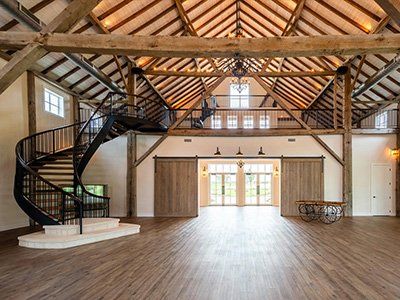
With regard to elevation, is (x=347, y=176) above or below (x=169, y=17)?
below

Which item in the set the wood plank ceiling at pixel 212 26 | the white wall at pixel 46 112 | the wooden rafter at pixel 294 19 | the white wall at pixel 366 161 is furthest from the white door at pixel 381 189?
the white wall at pixel 46 112

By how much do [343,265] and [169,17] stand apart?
8.17m

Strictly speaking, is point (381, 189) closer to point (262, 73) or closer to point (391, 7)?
point (262, 73)

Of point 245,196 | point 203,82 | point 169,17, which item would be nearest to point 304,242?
point 169,17

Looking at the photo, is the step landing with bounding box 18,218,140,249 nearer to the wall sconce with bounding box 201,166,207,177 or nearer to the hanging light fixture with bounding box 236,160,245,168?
the wall sconce with bounding box 201,166,207,177

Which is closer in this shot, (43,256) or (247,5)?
(43,256)

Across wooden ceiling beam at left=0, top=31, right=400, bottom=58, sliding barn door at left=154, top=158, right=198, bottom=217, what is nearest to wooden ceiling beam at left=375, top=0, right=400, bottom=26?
wooden ceiling beam at left=0, top=31, right=400, bottom=58

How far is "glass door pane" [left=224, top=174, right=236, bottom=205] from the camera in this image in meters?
15.9

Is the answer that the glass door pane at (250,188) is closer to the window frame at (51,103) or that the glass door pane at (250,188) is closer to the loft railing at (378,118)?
the loft railing at (378,118)

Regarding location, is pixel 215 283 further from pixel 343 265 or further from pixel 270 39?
pixel 270 39

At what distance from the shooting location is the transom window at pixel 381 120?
12113mm

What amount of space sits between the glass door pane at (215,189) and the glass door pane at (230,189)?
1.04 ft

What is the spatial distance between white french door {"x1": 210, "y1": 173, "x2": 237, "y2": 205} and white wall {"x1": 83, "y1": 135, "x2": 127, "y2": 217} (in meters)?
6.42

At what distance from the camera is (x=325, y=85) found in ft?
40.8
